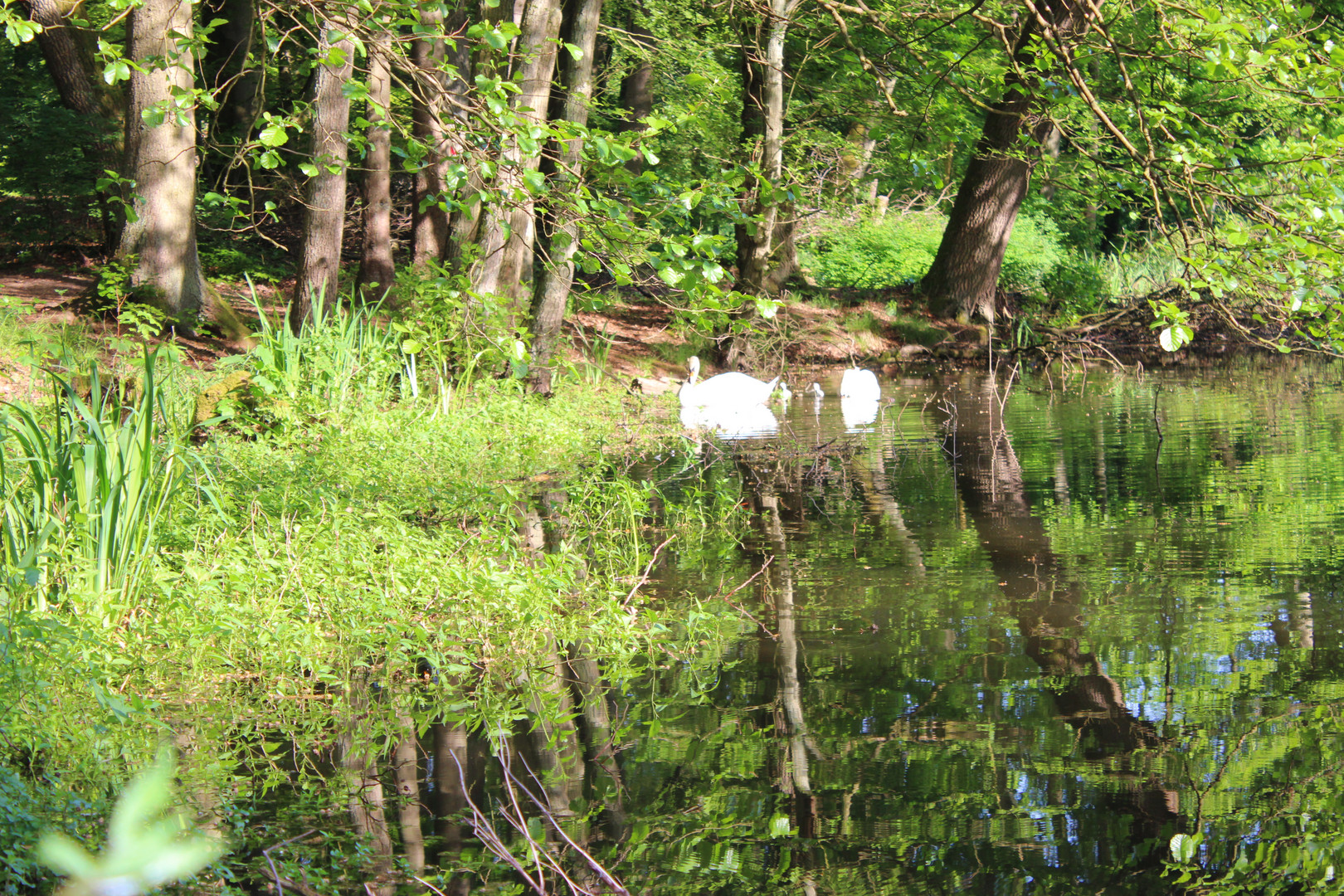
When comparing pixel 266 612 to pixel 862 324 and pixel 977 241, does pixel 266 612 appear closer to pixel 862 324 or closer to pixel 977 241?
pixel 862 324

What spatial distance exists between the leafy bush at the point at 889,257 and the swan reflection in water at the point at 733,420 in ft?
36.0

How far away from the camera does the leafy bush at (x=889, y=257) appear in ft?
85.2

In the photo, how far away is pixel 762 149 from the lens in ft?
51.5

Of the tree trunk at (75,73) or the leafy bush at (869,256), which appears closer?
the tree trunk at (75,73)

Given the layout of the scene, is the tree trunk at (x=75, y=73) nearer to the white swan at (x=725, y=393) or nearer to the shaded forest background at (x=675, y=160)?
the shaded forest background at (x=675, y=160)

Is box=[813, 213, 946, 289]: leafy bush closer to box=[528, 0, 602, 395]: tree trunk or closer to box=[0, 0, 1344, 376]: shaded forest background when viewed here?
box=[0, 0, 1344, 376]: shaded forest background

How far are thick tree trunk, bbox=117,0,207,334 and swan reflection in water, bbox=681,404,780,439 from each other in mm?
5462

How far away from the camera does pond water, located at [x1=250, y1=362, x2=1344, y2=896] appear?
342 cm

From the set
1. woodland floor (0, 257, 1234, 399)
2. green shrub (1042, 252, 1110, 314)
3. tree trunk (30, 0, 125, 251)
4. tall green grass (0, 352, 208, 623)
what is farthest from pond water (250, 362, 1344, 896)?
green shrub (1042, 252, 1110, 314)

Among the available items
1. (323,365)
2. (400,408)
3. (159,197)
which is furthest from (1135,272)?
(323,365)

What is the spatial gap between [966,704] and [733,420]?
379 inches

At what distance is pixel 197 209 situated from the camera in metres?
18.7

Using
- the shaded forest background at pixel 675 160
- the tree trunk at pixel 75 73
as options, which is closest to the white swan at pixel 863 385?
the shaded forest background at pixel 675 160

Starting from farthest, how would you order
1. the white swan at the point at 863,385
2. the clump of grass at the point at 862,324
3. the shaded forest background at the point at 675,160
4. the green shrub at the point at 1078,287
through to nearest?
the clump of grass at the point at 862,324 < the green shrub at the point at 1078,287 < the white swan at the point at 863,385 < the shaded forest background at the point at 675,160
